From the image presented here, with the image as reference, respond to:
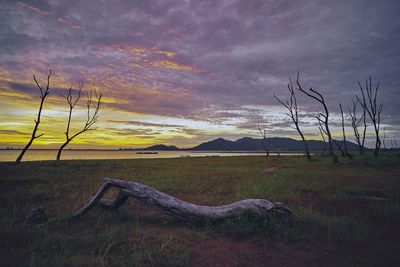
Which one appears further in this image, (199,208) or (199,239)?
(199,208)

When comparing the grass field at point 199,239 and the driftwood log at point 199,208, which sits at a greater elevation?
the driftwood log at point 199,208

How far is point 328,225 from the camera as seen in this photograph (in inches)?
270

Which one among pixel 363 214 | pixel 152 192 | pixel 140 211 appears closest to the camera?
pixel 152 192

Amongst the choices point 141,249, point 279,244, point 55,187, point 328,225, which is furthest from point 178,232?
point 55,187

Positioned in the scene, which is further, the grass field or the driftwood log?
the driftwood log

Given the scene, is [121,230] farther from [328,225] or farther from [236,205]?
[328,225]

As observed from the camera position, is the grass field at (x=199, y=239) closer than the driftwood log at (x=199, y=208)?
Yes

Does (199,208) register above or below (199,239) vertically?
above

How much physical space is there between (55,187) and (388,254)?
13.8m

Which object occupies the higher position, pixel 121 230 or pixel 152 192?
pixel 152 192

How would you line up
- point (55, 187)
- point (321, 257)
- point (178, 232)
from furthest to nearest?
point (55, 187) → point (178, 232) → point (321, 257)

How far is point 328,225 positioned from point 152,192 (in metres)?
5.08

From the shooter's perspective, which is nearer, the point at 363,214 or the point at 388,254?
the point at 388,254

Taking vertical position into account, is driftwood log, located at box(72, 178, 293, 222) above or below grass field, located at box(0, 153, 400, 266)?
above
